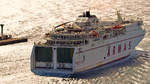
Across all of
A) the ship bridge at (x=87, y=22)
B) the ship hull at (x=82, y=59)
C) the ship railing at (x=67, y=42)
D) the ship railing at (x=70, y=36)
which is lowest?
the ship hull at (x=82, y=59)

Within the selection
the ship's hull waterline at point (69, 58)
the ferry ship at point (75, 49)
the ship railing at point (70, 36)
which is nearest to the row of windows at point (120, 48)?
the ferry ship at point (75, 49)

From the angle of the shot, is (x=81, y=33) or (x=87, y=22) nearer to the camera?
(x=81, y=33)

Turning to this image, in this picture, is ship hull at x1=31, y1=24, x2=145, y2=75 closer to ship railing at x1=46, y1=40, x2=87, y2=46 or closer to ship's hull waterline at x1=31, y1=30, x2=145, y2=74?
ship's hull waterline at x1=31, y1=30, x2=145, y2=74

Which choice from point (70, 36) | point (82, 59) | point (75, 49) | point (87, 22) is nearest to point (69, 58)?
point (82, 59)

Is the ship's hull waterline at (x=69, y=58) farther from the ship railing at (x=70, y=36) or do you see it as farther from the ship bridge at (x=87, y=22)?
the ship bridge at (x=87, y=22)

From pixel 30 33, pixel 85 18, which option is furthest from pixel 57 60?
pixel 30 33

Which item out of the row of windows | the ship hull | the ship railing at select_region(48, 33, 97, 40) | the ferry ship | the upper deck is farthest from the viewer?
the row of windows

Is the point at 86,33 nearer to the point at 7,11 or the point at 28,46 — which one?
the point at 28,46

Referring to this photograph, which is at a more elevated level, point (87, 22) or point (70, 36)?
point (87, 22)

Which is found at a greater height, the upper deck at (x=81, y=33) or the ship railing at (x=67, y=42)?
the upper deck at (x=81, y=33)

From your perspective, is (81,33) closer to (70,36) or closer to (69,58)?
(70,36)

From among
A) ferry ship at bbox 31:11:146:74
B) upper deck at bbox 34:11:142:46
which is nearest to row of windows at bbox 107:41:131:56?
ferry ship at bbox 31:11:146:74
